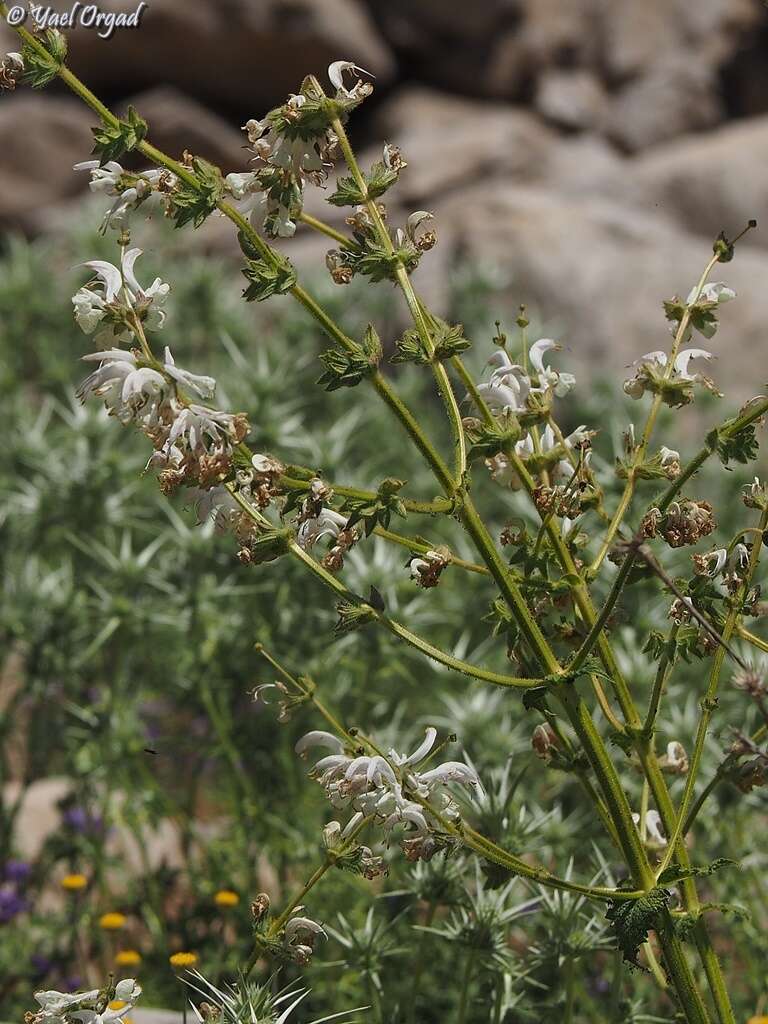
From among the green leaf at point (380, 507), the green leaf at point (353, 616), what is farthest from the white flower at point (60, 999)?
the green leaf at point (380, 507)

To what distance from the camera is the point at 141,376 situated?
132cm

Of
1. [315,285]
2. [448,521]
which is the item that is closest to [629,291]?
[315,285]

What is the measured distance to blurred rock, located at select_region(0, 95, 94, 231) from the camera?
940 cm

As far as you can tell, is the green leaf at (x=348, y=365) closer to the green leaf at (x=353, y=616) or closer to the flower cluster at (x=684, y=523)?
the green leaf at (x=353, y=616)

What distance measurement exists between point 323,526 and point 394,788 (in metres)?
0.29

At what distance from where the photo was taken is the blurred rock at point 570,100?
9.72 meters

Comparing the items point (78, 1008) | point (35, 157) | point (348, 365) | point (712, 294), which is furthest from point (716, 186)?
point (78, 1008)

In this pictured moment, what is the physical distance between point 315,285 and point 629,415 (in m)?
1.46

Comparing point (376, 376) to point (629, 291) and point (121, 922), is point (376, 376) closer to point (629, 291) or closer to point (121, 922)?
point (121, 922)

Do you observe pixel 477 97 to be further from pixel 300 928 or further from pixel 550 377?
pixel 300 928

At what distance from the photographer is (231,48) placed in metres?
9.20

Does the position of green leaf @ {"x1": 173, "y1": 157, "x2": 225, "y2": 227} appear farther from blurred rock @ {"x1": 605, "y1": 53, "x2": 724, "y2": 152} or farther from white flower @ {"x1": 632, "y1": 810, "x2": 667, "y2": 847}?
blurred rock @ {"x1": 605, "y1": 53, "x2": 724, "y2": 152}

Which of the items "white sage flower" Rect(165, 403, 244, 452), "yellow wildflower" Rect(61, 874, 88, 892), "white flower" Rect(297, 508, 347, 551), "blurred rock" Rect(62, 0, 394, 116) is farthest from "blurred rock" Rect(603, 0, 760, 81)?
"white sage flower" Rect(165, 403, 244, 452)

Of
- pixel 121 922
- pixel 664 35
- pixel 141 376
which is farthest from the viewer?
pixel 664 35
